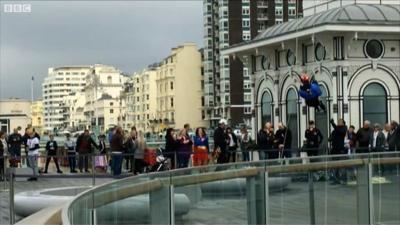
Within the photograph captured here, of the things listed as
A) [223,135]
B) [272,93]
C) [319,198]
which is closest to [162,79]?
[272,93]

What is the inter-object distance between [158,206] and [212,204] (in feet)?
5.38

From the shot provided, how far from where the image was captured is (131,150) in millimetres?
25000

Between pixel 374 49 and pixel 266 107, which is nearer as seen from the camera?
pixel 374 49

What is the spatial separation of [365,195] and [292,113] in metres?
23.7

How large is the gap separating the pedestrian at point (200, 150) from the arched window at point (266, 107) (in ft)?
47.0

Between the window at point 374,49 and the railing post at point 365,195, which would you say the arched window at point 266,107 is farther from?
the railing post at point 365,195

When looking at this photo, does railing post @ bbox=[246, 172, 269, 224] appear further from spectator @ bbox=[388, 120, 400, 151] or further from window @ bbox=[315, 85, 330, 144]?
window @ bbox=[315, 85, 330, 144]

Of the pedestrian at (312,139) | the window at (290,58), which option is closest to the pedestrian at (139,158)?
the pedestrian at (312,139)

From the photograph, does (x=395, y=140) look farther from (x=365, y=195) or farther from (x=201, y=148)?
(x=365, y=195)

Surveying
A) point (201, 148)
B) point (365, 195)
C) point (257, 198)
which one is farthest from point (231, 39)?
point (257, 198)

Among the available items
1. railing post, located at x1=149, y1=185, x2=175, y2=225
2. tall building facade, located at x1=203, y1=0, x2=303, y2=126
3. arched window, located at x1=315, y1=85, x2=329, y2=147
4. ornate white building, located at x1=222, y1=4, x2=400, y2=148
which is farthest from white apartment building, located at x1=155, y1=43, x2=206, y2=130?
railing post, located at x1=149, y1=185, x2=175, y2=225

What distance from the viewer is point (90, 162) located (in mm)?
23047

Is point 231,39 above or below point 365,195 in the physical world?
above

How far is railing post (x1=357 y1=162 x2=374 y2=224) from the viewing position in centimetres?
1359
